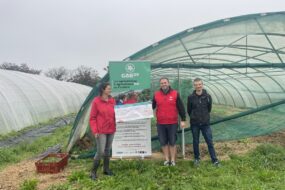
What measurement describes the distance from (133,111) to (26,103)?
9.24 meters

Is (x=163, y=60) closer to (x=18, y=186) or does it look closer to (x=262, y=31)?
(x=262, y=31)

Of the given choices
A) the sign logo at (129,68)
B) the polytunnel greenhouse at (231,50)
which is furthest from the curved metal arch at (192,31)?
the sign logo at (129,68)

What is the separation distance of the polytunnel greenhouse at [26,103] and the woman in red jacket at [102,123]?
21.7 ft

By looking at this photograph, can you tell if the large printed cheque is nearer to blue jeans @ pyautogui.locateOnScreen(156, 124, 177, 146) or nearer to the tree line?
blue jeans @ pyautogui.locateOnScreen(156, 124, 177, 146)

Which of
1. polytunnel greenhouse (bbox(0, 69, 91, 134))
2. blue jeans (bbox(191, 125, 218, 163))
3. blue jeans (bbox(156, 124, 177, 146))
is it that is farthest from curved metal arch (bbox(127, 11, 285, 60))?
polytunnel greenhouse (bbox(0, 69, 91, 134))

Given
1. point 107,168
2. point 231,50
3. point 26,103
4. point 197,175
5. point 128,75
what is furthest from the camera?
point 26,103

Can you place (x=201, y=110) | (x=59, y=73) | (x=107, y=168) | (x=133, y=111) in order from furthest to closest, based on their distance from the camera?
(x=59, y=73)
(x=133, y=111)
(x=201, y=110)
(x=107, y=168)

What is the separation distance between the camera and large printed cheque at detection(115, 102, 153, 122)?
5992 millimetres

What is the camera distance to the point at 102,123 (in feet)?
17.4

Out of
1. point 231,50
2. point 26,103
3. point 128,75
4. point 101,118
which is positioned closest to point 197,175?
point 101,118

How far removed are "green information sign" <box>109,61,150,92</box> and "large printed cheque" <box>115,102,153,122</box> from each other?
37 centimetres

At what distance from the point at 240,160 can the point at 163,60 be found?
3346 mm

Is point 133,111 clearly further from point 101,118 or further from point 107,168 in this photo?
point 107,168

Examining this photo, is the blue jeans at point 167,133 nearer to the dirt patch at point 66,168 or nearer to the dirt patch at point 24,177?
the dirt patch at point 66,168
